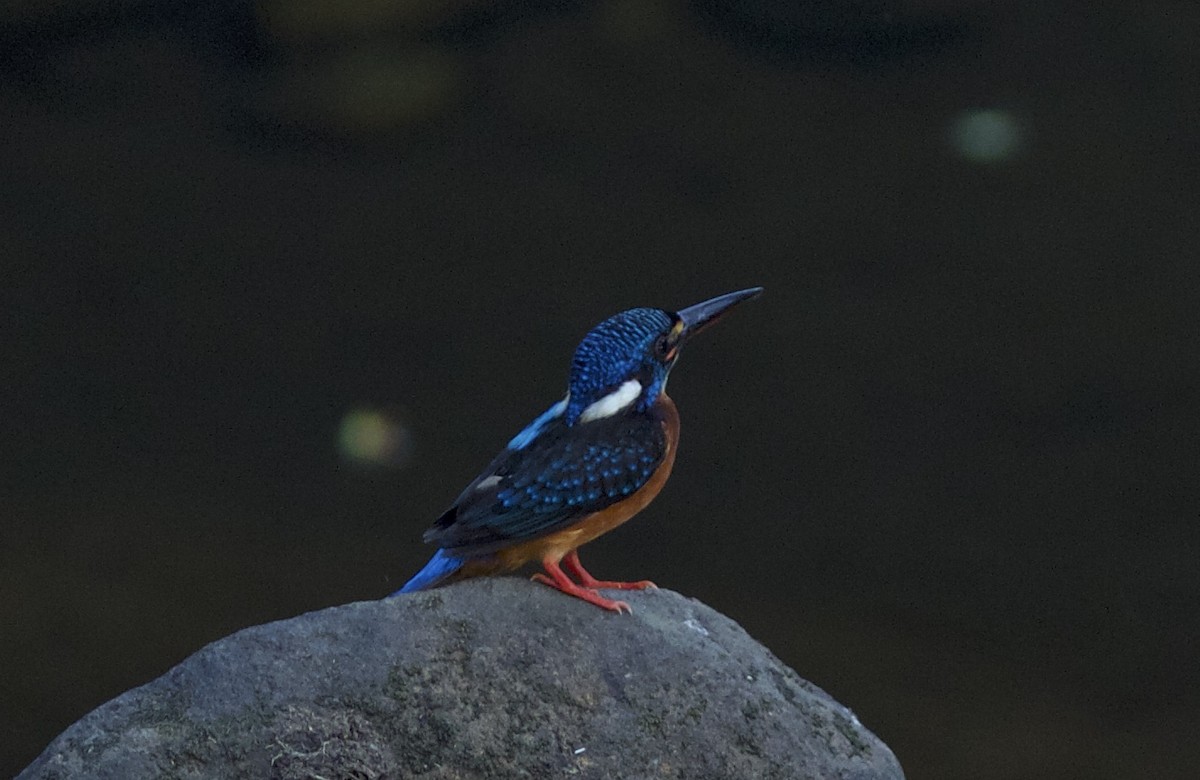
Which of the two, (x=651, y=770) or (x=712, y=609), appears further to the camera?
(x=712, y=609)

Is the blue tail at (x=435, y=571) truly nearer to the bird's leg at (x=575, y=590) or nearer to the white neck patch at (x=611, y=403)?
the bird's leg at (x=575, y=590)

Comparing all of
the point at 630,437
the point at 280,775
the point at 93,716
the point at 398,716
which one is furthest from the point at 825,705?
the point at 93,716

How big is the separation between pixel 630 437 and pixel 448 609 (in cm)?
66

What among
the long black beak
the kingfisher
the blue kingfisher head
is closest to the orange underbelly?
the kingfisher

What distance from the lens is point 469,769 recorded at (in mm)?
3643

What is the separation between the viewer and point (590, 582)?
13.6 feet

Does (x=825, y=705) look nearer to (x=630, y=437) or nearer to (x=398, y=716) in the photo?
(x=630, y=437)

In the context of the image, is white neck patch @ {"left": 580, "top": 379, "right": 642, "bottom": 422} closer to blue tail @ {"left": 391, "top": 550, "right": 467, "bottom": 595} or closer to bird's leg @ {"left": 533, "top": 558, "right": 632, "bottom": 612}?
bird's leg @ {"left": 533, "top": 558, "right": 632, "bottom": 612}

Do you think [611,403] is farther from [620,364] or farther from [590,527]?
[590,527]

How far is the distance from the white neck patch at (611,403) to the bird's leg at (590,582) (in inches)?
15.4

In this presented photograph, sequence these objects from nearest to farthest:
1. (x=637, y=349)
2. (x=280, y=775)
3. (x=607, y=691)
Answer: (x=280, y=775) → (x=607, y=691) → (x=637, y=349)

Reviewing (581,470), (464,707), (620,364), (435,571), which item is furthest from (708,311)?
(464,707)

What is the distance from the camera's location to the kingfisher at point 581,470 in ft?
13.0

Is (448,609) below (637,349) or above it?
below
